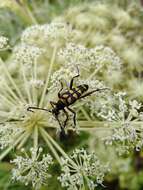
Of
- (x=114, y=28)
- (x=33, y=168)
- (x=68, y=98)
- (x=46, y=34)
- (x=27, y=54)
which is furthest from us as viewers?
(x=114, y=28)

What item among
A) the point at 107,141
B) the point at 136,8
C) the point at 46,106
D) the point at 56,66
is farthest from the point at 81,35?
the point at 107,141

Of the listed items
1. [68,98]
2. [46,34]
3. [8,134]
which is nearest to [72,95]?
[68,98]

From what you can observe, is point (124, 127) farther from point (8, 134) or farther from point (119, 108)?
point (8, 134)

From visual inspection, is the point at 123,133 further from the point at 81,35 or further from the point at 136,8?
the point at 136,8

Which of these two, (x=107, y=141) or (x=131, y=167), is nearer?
(x=107, y=141)

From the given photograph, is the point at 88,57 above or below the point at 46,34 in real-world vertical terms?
below

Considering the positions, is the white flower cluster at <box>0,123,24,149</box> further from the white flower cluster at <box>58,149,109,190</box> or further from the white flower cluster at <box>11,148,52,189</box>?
the white flower cluster at <box>58,149,109,190</box>

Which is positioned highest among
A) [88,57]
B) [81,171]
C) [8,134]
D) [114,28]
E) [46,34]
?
[114,28]
